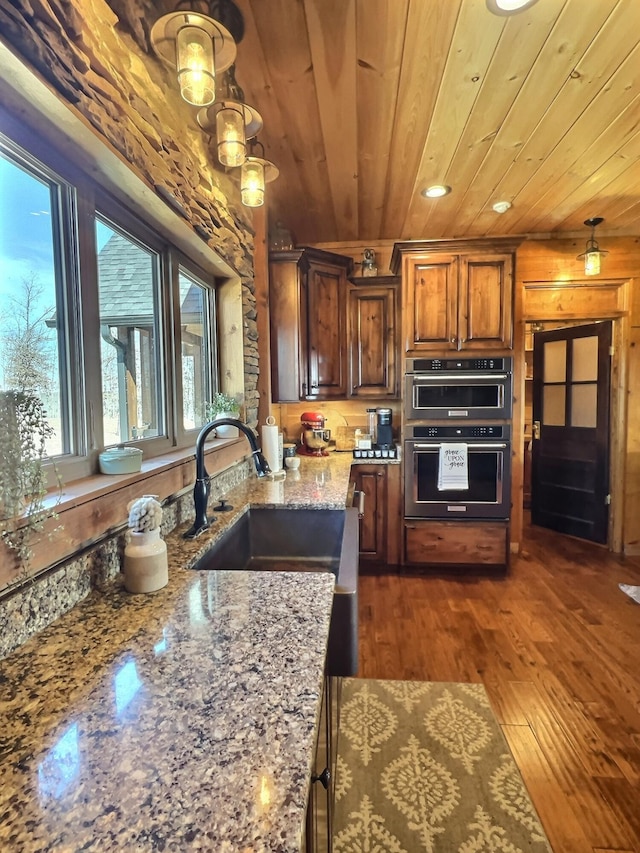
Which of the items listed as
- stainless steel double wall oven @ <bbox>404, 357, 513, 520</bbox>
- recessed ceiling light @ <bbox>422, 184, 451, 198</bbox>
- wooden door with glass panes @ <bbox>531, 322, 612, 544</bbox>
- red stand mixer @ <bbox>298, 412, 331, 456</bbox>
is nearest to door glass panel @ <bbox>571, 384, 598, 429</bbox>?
wooden door with glass panes @ <bbox>531, 322, 612, 544</bbox>

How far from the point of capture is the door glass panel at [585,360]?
378cm

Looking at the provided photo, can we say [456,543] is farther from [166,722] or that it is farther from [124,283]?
[166,722]

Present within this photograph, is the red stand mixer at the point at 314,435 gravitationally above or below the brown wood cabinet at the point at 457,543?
above

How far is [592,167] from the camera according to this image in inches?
95.4

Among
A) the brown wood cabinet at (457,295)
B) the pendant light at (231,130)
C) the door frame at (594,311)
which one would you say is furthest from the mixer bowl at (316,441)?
the pendant light at (231,130)

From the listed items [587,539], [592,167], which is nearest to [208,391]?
[592,167]

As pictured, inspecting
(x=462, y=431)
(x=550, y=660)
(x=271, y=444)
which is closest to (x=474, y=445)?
(x=462, y=431)

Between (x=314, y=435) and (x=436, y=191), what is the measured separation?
1912 millimetres

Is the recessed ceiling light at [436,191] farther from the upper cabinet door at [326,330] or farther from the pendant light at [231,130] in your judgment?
the pendant light at [231,130]

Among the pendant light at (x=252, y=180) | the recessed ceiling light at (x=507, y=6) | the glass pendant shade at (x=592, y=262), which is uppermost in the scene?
the recessed ceiling light at (x=507, y=6)

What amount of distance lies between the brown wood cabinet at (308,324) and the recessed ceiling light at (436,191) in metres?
0.79

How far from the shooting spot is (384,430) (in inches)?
133

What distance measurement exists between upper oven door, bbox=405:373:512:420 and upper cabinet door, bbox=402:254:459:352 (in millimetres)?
241

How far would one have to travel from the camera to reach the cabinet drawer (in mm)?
3111
